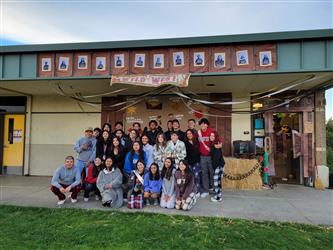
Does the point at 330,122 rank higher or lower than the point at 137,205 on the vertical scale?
higher

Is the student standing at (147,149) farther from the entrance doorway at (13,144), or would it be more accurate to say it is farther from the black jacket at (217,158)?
the entrance doorway at (13,144)

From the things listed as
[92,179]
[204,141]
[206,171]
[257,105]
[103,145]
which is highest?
[257,105]

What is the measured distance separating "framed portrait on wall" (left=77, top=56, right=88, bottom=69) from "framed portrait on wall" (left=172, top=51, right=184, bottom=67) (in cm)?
224

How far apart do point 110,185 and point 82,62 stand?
3.25 metres

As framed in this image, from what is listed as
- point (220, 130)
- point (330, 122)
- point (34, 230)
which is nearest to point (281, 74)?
point (220, 130)

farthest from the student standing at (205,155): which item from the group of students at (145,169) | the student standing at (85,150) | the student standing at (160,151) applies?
the student standing at (85,150)

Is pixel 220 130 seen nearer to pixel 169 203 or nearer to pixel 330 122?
pixel 169 203

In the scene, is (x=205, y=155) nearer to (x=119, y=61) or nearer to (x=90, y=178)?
(x=90, y=178)

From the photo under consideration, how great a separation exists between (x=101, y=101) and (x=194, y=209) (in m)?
5.27

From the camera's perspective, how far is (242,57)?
5.48 meters

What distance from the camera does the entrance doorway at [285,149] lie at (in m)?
7.56

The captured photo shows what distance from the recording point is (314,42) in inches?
206

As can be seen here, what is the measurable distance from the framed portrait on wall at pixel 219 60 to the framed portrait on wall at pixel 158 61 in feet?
4.19

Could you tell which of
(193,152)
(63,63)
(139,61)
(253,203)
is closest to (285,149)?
(253,203)
